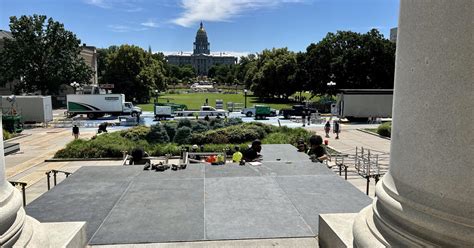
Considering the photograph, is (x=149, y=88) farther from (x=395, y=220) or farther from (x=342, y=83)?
(x=395, y=220)

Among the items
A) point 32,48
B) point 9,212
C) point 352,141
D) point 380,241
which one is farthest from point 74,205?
point 32,48

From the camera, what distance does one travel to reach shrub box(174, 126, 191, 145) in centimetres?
2612

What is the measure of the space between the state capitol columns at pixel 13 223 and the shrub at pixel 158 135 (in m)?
21.2

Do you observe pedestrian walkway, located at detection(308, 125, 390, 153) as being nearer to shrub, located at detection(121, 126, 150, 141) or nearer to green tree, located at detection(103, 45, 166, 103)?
shrub, located at detection(121, 126, 150, 141)

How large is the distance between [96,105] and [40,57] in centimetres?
2218

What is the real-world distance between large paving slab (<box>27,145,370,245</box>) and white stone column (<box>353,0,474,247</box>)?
10.1 ft

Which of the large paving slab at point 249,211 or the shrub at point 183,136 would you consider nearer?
the large paving slab at point 249,211

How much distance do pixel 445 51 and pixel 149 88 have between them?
70217 millimetres

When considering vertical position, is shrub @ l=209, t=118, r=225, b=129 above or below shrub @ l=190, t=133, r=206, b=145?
above

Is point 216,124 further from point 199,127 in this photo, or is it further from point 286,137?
point 286,137

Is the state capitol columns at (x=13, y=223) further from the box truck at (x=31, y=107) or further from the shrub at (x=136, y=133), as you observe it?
the box truck at (x=31, y=107)

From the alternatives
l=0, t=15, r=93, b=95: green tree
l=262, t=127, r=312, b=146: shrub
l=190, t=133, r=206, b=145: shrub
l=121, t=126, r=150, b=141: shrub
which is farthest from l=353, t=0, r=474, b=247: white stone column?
l=0, t=15, r=93, b=95: green tree

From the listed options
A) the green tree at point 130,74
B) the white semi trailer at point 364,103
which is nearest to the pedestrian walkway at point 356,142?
the white semi trailer at point 364,103

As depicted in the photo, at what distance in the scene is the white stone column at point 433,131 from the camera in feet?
11.5
